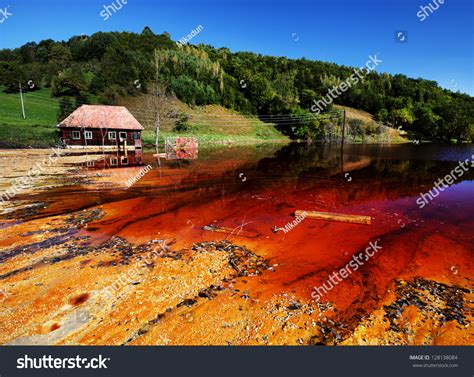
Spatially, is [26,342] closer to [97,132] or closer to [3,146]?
[3,146]

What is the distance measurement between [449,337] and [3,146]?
42.5 meters

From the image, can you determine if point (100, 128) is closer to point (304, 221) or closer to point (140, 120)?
point (140, 120)

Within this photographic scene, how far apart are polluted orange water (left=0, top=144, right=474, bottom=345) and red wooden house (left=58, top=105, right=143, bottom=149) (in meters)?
31.5

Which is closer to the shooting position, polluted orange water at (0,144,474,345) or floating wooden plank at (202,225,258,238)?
polluted orange water at (0,144,474,345)

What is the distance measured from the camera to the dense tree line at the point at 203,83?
66.8m

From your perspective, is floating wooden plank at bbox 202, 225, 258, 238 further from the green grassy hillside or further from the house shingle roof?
the house shingle roof

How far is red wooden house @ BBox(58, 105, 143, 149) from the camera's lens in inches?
1571

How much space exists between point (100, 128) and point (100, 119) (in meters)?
1.71

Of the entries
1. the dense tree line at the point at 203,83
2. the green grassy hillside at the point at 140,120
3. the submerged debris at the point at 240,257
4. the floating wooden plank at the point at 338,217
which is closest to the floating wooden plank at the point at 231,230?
the submerged debris at the point at 240,257

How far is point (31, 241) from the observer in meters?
7.82

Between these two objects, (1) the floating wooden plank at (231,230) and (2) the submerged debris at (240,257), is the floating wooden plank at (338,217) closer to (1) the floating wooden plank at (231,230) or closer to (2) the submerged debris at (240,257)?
(1) the floating wooden plank at (231,230)

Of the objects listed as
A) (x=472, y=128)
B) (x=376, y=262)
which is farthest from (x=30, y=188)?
(x=472, y=128)

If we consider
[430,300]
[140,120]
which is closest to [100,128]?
[140,120]

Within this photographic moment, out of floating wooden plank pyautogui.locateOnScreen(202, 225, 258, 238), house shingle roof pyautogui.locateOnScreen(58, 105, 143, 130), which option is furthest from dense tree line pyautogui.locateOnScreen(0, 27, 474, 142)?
floating wooden plank pyautogui.locateOnScreen(202, 225, 258, 238)
